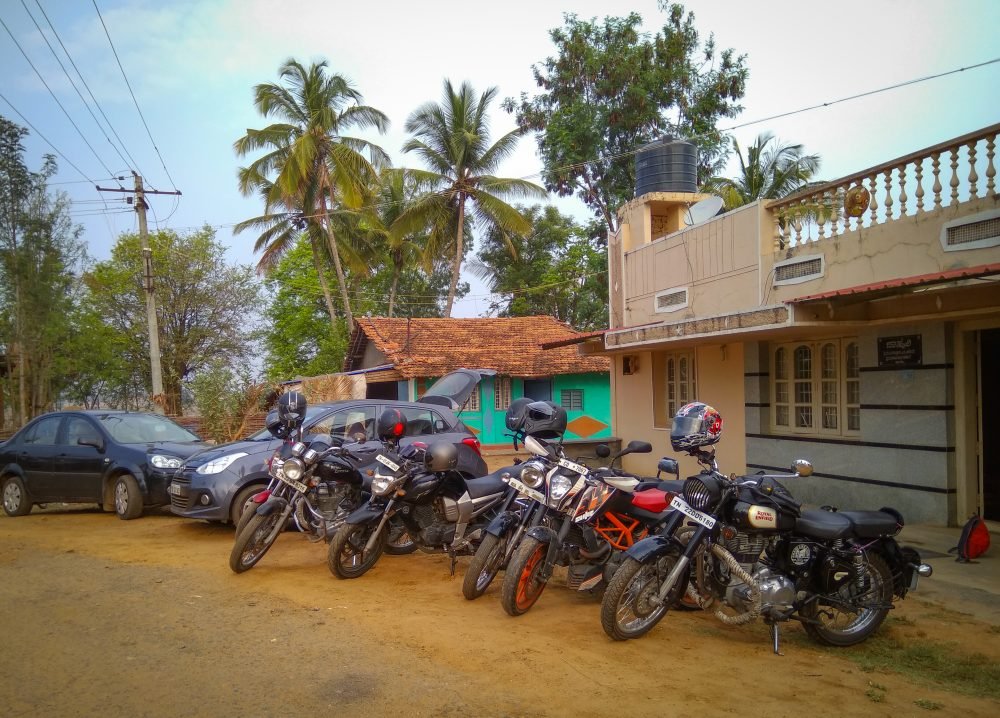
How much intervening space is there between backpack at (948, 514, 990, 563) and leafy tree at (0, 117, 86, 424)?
791 inches

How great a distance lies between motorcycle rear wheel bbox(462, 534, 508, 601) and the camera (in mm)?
6012

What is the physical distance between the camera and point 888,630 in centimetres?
543

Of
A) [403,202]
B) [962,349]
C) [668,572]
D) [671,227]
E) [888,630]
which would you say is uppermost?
[403,202]

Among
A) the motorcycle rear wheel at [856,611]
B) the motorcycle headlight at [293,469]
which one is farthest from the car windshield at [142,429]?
the motorcycle rear wheel at [856,611]

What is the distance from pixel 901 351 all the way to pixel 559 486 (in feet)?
17.5

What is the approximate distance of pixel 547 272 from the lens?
33.0 m

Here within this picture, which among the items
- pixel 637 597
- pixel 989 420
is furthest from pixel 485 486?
pixel 989 420

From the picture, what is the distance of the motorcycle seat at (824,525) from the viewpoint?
4.97 meters

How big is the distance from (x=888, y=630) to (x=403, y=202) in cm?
2748

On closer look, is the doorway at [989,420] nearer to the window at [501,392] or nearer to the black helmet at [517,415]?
the black helmet at [517,415]

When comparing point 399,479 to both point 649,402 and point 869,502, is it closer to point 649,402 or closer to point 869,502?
point 869,502

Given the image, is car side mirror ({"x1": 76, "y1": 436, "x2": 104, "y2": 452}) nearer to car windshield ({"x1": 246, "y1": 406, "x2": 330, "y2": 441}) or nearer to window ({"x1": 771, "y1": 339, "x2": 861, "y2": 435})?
car windshield ({"x1": 246, "y1": 406, "x2": 330, "y2": 441})

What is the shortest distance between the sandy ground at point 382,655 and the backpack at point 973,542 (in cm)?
145

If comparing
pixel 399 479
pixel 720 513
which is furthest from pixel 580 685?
pixel 399 479
